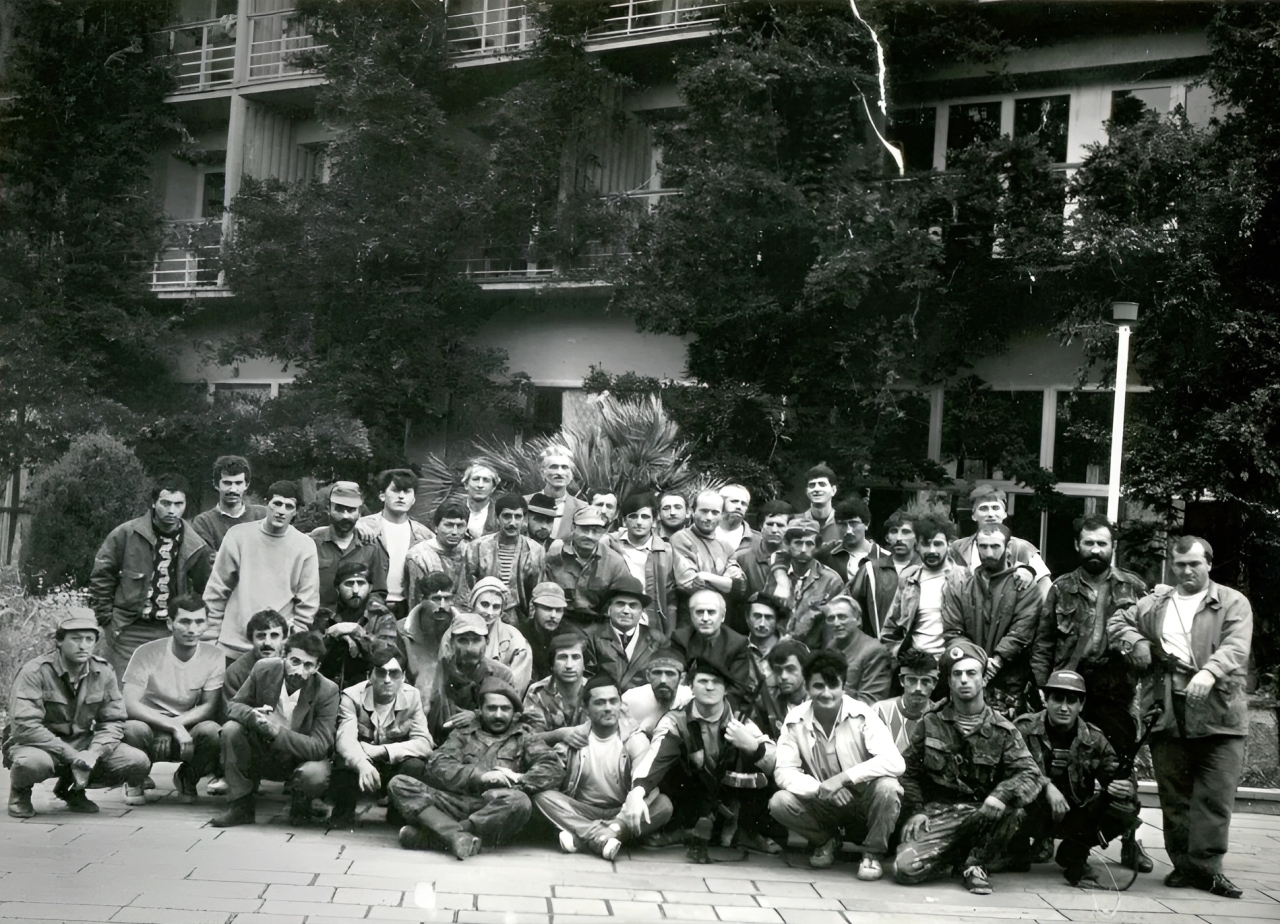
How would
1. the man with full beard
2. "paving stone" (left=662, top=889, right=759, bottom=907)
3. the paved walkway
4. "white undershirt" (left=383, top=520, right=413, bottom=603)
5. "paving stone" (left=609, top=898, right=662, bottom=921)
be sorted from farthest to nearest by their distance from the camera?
"white undershirt" (left=383, top=520, right=413, bottom=603), the man with full beard, "paving stone" (left=662, top=889, right=759, bottom=907), "paving stone" (left=609, top=898, right=662, bottom=921), the paved walkway

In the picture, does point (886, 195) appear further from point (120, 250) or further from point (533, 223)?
point (120, 250)

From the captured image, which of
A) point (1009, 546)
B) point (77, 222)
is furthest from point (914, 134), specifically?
point (77, 222)

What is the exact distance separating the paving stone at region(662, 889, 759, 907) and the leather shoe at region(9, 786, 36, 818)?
107 inches

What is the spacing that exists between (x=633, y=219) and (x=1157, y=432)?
3.71 metres

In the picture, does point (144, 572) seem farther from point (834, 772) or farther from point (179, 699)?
point (834, 772)

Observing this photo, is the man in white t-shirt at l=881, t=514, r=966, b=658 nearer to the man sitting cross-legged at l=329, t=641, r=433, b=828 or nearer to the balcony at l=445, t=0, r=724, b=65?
the man sitting cross-legged at l=329, t=641, r=433, b=828

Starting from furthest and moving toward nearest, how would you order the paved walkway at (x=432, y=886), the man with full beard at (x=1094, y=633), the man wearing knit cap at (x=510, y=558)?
the man wearing knit cap at (x=510, y=558) → the man with full beard at (x=1094, y=633) → the paved walkway at (x=432, y=886)

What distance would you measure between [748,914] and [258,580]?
9.83 ft

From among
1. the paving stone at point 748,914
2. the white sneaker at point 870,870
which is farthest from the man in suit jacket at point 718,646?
the paving stone at point 748,914

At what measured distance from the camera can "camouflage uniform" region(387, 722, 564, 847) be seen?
4438mm

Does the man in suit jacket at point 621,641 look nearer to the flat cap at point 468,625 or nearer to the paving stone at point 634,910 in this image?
the flat cap at point 468,625

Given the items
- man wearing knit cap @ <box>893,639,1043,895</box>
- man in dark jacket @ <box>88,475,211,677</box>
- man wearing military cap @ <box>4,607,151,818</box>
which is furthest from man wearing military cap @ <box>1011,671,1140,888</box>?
man in dark jacket @ <box>88,475,211,677</box>

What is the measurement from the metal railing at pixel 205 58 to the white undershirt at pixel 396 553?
285cm

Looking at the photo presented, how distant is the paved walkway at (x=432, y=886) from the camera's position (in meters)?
3.52
